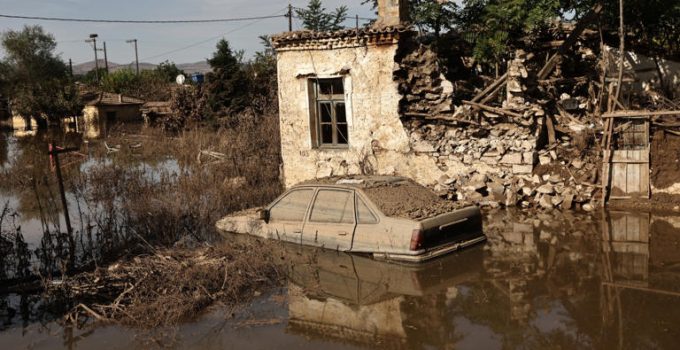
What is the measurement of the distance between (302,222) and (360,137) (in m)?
5.09

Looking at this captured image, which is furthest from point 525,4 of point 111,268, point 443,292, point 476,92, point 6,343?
point 6,343

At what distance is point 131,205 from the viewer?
12.0m

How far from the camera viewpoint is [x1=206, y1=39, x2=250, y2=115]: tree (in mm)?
28656

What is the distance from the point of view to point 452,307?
7293 millimetres

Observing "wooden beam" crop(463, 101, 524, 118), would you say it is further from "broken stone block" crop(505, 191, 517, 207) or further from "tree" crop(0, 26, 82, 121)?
"tree" crop(0, 26, 82, 121)

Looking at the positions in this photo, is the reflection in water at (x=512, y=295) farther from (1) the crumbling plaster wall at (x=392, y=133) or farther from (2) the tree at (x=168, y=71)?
(2) the tree at (x=168, y=71)

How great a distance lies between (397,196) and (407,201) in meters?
0.19

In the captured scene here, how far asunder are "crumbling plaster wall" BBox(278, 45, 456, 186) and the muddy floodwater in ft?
14.8

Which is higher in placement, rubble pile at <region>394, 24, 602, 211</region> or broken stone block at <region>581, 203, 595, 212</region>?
rubble pile at <region>394, 24, 602, 211</region>

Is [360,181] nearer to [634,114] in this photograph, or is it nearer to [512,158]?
[512,158]

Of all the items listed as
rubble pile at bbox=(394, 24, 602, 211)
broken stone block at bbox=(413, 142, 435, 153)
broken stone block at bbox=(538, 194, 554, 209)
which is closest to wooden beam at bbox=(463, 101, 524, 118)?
rubble pile at bbox=(394, 24, 602, 211)

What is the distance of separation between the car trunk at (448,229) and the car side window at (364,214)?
80 centimetres

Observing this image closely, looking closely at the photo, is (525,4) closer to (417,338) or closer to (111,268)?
(417,338)

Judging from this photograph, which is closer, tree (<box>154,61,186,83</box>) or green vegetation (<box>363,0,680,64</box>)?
green vegetation (<box>363,0,680,64</box>)
